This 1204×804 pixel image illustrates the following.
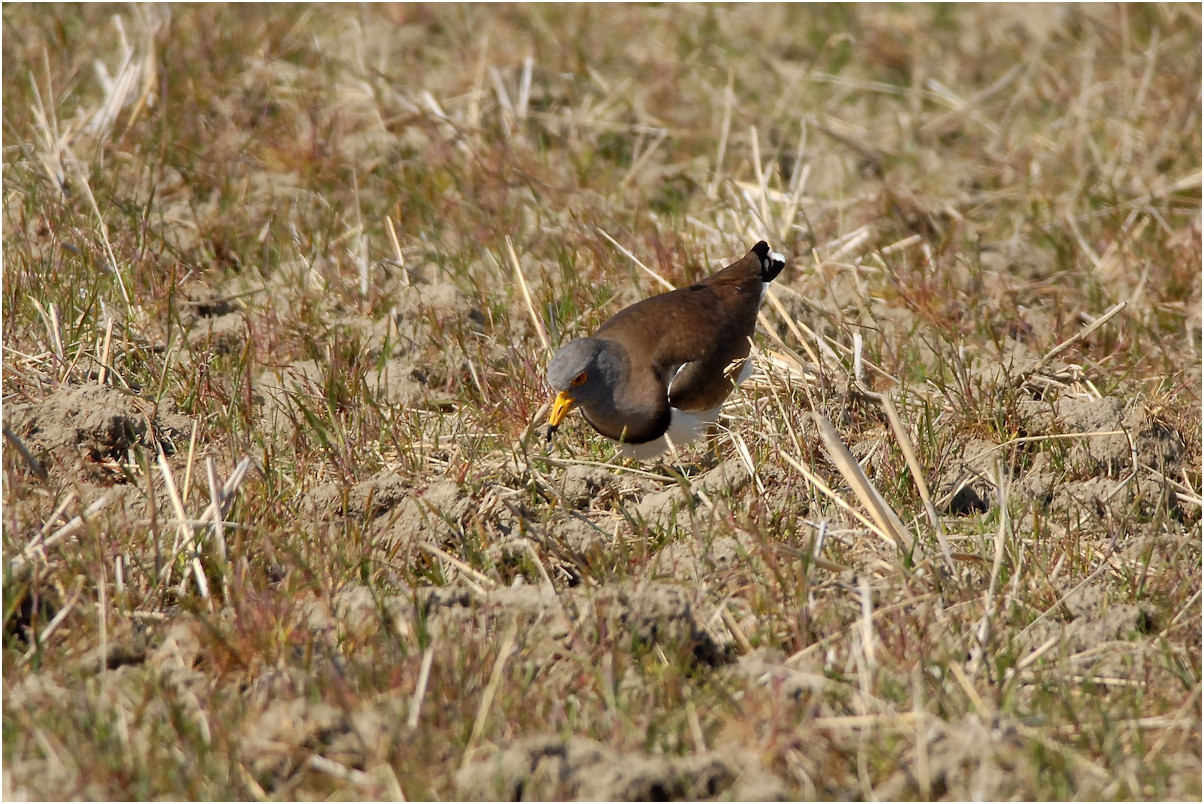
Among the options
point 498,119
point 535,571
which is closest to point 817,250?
point 498,119

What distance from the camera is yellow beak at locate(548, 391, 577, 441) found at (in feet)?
15.8

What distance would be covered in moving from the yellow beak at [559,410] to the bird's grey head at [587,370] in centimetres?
3

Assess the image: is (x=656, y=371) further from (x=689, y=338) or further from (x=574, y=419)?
(x=574, y=419)

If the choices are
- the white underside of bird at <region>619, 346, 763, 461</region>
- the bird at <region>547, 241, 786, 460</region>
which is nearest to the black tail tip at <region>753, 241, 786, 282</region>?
the bird at <region>547, 241, 786, 460</region>

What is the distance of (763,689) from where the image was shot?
138 inches

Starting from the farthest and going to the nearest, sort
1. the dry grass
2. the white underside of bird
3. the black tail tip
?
1. the black tail tip
2. the white underside of bird
3. the dry grass

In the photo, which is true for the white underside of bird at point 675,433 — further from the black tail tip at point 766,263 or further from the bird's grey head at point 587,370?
the black tail tip at point 766,263

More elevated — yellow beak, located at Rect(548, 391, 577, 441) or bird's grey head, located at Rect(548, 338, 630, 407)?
bird's grey head, located at Rect(548, 338, 630, 407)

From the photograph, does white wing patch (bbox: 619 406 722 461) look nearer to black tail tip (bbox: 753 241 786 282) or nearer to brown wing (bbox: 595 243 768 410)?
brown wing (bbox: 595 243 768 410)

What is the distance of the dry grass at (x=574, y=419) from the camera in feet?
11.1

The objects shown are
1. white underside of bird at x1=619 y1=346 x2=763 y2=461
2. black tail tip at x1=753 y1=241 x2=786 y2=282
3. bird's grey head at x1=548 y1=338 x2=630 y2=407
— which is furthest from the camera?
black tail tip at x1=753 y1=241 x2=786 y2=282

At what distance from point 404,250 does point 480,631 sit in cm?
307

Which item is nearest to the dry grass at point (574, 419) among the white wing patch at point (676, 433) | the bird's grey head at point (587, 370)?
the white wing patch at point (676, 433)

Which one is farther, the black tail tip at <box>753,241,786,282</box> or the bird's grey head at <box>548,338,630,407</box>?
the black tail tip at <box>753,241,786,282</box>
